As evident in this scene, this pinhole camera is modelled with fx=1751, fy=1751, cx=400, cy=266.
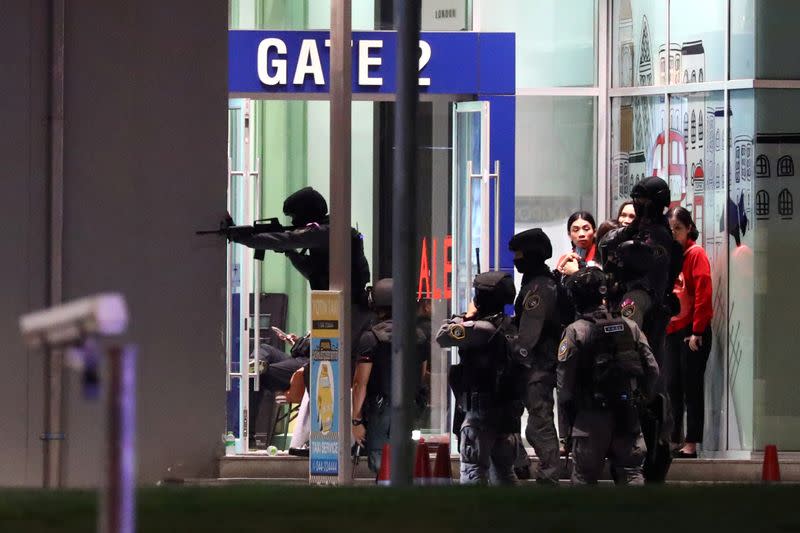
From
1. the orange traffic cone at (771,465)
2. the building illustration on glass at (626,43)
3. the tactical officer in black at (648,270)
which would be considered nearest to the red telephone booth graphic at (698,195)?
the building illustration on glass at (626,43)

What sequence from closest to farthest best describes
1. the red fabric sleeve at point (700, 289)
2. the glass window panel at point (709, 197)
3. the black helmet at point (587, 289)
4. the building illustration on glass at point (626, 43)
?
the black helmet at point (587, 289) → the red fabric sleeve at point (700, 289) → the glass window panel at point (709, 197) → the building illustration on glass at point (626, 43)

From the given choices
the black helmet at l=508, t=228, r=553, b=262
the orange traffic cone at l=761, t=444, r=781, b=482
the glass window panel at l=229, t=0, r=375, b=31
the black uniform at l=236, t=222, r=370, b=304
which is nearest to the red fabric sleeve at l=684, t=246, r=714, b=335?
the orange traffic cone at l=761, t=444, r=781, b=482

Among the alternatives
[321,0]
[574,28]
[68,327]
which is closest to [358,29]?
[321,0]

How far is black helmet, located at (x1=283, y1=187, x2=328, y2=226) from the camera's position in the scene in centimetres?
1118

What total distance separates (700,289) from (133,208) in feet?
13.4

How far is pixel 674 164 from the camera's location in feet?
44.9

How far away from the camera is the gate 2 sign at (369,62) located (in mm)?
12703

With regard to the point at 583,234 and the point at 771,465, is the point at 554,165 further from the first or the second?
the point at 771,465

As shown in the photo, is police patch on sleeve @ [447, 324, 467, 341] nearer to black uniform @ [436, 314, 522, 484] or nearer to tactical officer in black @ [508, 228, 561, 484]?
black uniform @ [436, 314, 522, 484]

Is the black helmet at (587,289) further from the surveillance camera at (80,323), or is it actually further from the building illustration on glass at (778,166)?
the surveillance camera at (80,323)

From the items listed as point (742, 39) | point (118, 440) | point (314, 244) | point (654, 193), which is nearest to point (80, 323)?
point (118, 440)

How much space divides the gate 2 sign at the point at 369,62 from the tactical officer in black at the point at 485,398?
302cm

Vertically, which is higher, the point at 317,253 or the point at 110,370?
the point at 317,253

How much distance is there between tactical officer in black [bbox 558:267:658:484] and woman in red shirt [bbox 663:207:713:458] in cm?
230
